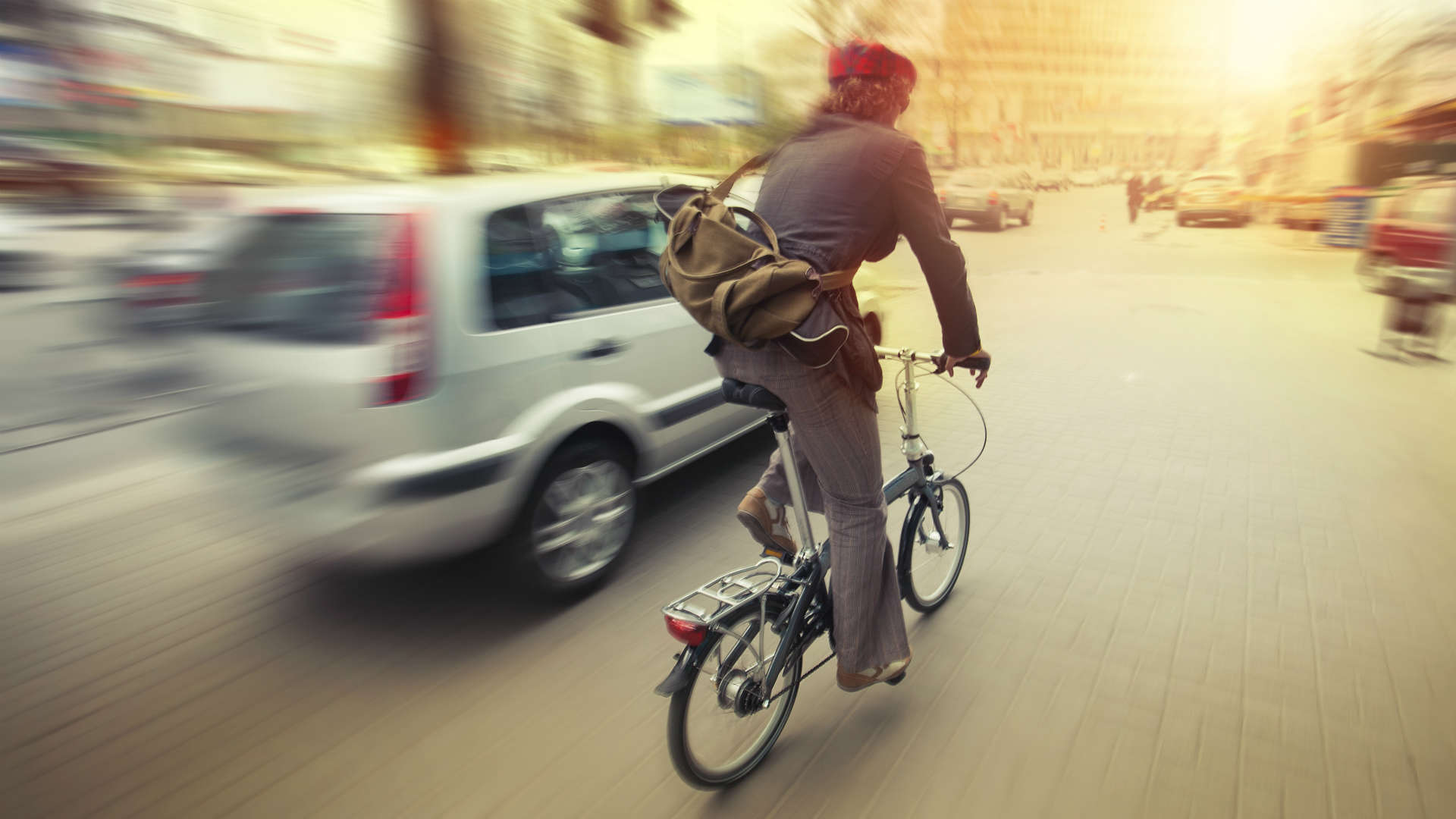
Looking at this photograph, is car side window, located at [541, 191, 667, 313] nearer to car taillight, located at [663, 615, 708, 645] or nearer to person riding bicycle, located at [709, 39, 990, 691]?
person riding bicycle, located at [709, 39, 990, 691]

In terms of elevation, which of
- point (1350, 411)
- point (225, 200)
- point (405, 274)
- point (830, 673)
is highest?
point (225, 200)

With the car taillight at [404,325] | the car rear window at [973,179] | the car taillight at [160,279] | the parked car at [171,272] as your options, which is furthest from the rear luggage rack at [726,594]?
the car rear window at [973,179]

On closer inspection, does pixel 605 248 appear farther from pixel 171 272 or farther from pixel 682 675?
pixel 171 272

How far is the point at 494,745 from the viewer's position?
2.51 meters

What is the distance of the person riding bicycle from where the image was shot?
2.10 m

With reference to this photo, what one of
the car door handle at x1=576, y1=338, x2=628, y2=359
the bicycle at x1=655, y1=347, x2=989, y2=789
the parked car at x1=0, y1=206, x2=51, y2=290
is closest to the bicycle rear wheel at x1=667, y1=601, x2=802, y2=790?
the bicycle at x1=655, y1=347, x2=989, y2=789

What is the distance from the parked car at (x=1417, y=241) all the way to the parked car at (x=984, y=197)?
12.6 m

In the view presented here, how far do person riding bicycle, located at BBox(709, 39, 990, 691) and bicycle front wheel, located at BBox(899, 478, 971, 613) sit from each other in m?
0.56

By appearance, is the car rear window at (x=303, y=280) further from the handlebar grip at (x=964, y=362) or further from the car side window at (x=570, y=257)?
the handlebar grip at (x=964, y=362)

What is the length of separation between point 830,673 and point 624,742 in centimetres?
76

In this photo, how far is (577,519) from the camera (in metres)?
3.37

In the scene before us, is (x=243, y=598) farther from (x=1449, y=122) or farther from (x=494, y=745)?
(x=1449, y=122)

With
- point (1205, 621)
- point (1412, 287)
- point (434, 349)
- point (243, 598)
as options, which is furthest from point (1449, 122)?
point (243, 598)

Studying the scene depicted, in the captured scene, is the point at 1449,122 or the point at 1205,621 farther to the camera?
the point at 1449,122
